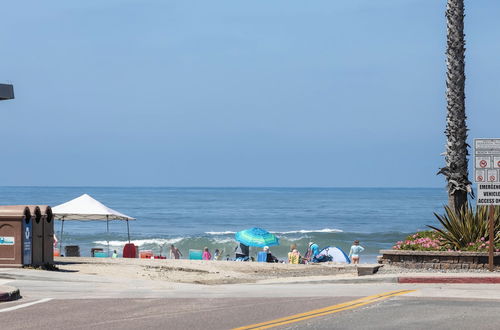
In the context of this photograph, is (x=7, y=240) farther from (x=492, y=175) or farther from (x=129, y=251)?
(x=129, y=251)

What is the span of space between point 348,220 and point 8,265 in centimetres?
9379

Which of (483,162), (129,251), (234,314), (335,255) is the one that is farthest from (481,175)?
(335,255)

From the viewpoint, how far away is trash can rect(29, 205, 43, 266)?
24259 mm

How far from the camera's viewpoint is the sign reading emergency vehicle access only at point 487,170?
74.2ft

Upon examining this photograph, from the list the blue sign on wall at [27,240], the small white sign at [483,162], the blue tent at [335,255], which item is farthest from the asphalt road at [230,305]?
the blue tent at [335,255]

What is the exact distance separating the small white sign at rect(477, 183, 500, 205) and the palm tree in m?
3.45

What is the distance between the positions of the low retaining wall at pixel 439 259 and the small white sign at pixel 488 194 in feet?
4.25

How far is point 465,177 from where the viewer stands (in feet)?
86.8

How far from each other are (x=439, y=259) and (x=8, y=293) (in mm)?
11295

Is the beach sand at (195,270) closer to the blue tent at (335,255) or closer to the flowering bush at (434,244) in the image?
the flowering bush at (434,244)

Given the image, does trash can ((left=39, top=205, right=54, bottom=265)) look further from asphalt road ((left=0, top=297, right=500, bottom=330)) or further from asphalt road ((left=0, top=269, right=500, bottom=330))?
asphalt road ((left=0, top=297, right=500, bottom=330))

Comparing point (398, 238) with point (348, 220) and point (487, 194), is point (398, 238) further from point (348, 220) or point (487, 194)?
point (487, 194)

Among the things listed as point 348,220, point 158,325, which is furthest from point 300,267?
point 348,220

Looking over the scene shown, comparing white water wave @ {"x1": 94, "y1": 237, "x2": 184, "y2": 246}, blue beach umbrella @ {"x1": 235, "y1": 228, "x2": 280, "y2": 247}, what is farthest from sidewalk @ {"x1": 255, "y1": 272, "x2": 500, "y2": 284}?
white water wave @ {"x1": 94, "y1": 237, "x2": 184, "y2": 246}
